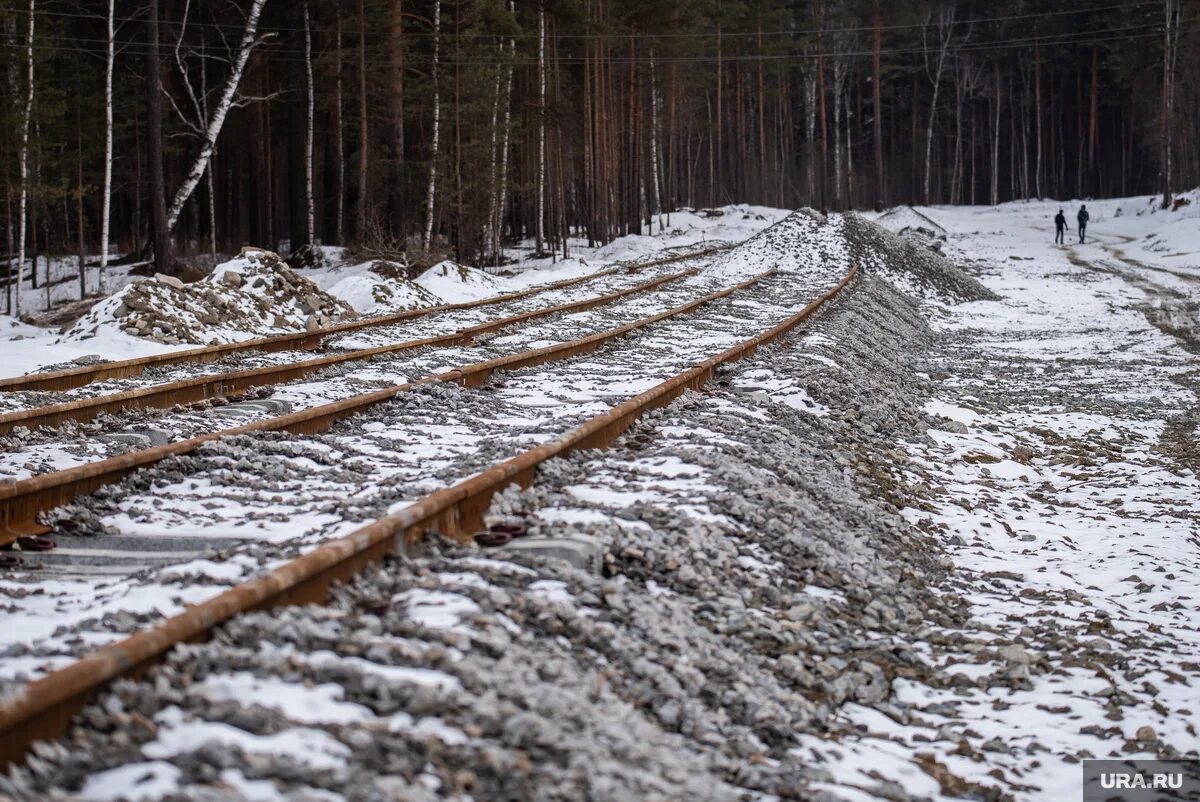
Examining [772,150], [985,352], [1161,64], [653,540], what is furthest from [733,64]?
[653,540]

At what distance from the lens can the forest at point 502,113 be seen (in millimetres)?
31734

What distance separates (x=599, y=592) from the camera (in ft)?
15.1

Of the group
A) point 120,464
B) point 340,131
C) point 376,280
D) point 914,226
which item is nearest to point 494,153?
point 340,131

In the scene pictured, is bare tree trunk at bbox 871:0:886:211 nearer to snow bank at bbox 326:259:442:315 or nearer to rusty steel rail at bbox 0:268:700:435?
snow bank at bbox 326:259:442:315

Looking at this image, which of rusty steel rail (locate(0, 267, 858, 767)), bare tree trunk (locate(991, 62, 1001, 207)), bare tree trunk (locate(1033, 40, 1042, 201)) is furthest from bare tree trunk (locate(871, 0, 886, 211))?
rusty steel rail (locate(0, 267, 858, 767))

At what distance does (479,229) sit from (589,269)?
16.8 feet

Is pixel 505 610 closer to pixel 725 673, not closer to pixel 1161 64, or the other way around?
pixel 725 673

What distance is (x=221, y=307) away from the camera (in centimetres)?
1614

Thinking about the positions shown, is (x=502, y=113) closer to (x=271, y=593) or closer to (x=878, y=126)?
(x=878, y=126)

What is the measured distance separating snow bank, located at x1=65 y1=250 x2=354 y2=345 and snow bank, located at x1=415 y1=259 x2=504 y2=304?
3.74m

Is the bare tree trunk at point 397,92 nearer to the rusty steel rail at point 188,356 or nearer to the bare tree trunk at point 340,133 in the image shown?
the bare tree trunk at point 340,133

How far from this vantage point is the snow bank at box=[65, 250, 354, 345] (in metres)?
14.9

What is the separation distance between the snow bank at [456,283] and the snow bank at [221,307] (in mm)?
3735

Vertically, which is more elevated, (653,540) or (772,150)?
(772,150)
